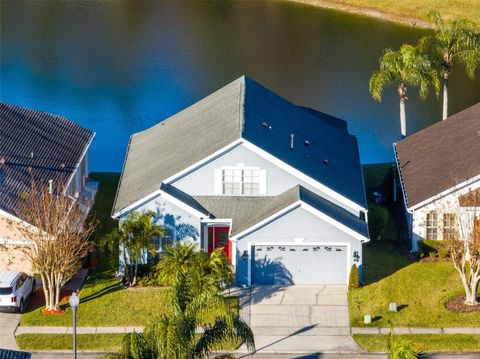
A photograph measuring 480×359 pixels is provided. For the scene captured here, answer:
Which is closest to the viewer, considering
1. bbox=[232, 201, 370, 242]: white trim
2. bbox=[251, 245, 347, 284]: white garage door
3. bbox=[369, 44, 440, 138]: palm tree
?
bbox=[232, 201, 370, 242]: white trim

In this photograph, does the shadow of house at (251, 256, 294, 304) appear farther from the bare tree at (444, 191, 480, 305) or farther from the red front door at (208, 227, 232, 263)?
the bare tree at (444, 191, 480, 305)

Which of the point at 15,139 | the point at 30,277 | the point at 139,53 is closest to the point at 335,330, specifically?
the point at 30,277

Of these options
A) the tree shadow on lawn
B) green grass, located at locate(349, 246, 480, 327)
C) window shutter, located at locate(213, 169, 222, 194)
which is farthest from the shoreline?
window shutter, located at locate(213, 169, 222, 194)

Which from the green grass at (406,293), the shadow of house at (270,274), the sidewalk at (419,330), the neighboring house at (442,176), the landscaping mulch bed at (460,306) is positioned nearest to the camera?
the sidewalk at (419,330)

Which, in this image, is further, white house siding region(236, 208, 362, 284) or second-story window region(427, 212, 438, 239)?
second-story window region(427, 212, 438, 239)

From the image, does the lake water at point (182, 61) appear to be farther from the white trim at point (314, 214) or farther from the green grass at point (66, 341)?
the green grass at point (66, 341)

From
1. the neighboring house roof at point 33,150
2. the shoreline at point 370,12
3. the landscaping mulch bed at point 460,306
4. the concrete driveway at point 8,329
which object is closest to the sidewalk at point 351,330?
the concrete driveway at point 8,329

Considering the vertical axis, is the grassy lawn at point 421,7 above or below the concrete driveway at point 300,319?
above

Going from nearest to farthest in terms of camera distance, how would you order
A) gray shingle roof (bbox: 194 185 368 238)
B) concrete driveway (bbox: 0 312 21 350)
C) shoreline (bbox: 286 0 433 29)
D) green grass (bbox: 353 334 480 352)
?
green grass (bbox: 353 334 480 352), concrete driveway (bbox: 0 312 21 350), gray shingle roof (bbox: 194 185 368 238), shoreline (bbox: 286 0 433 29)
